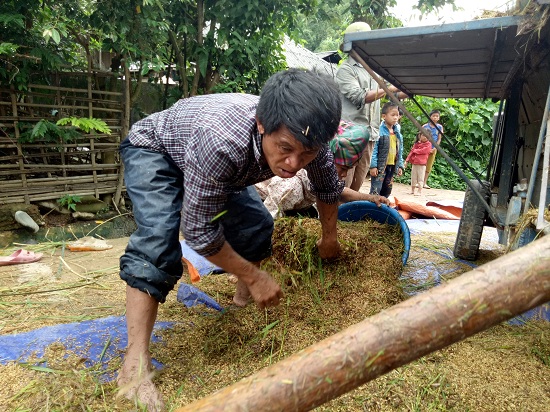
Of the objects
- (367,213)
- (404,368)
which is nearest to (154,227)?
(404,368)

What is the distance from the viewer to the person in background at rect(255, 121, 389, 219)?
2857mm

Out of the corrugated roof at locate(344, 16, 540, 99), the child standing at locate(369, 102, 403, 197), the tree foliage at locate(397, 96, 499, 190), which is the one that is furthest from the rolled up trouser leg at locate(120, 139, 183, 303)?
the tree foliage at locate(397, 96, 499, 190)

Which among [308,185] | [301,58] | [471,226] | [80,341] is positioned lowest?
[80,341]

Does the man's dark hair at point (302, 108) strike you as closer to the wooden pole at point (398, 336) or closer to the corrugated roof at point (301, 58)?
the wooden pole at point (398, 336)

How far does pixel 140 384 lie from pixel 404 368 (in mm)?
1038

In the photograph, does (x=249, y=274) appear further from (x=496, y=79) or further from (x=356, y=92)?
(x=356, y=92)

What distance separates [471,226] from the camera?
357cm

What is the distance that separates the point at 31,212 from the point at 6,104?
1.39 meters

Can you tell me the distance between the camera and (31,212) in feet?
19.0

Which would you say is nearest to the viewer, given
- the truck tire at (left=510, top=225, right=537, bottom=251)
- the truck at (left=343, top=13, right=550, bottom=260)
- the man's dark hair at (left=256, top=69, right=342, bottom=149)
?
the man's dark hair at (left=256, top=69, right=342, bottom=149)

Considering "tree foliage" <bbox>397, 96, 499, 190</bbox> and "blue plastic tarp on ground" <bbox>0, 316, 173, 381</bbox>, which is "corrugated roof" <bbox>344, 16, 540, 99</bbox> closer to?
"blue plastic tarp on ground" <bbox>0, 316, 173, 381</bbox>

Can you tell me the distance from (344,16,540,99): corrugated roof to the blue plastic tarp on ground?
202 cm

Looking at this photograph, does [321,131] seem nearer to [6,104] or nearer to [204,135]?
[204,135]

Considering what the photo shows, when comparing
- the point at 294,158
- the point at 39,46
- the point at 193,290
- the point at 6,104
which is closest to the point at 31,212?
the point at 6,104
